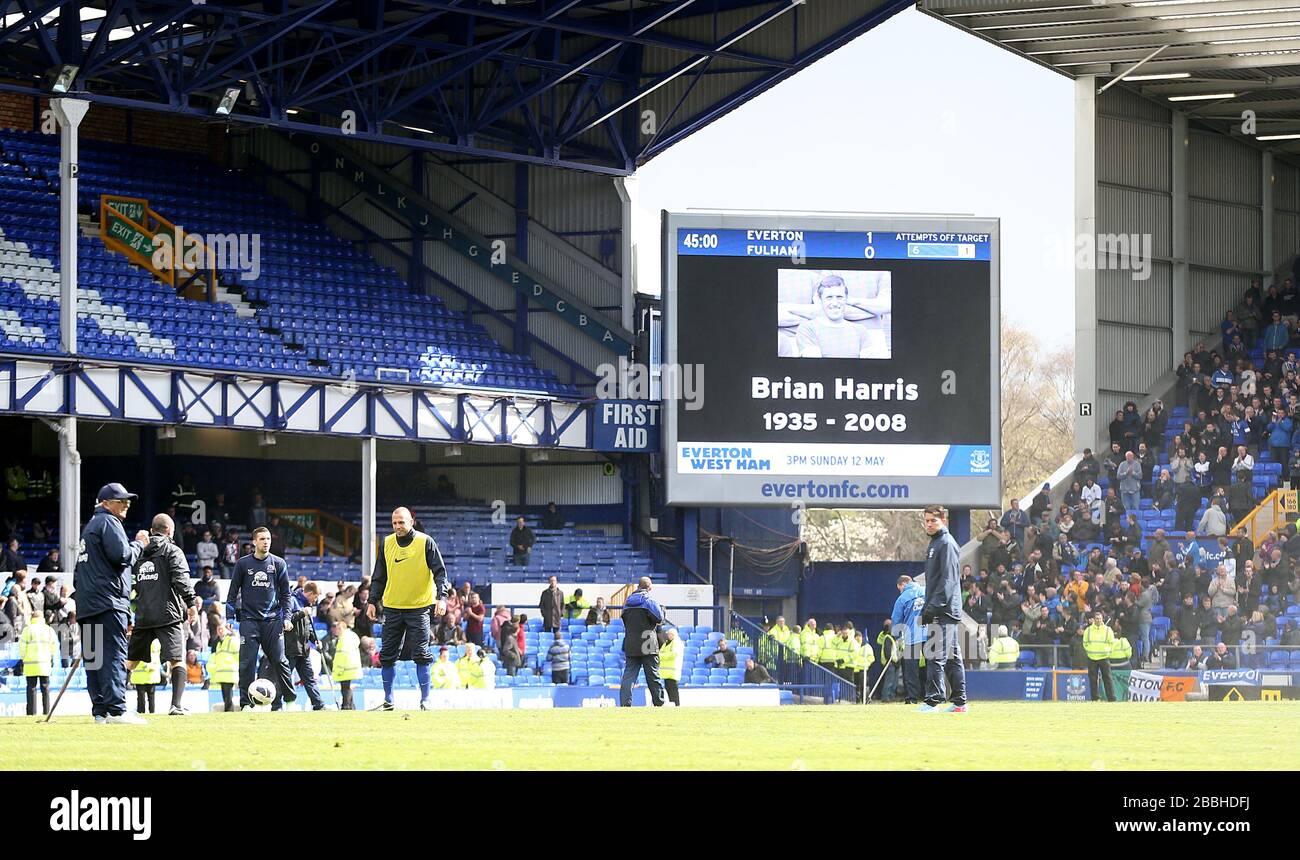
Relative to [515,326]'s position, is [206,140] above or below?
above

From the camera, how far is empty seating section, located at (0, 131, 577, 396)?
36344 mm

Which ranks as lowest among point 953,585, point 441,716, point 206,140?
point 441,716

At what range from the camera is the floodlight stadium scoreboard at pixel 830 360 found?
38438 millimetres

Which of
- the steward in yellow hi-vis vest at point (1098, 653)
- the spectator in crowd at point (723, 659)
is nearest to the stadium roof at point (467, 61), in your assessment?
the spectator in crowd at point (723, 659)

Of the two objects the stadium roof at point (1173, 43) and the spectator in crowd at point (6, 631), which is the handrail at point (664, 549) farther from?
the spectator in crowd at point (6, 631)

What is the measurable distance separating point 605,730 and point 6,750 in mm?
4589

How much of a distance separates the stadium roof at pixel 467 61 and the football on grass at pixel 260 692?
50.6ft

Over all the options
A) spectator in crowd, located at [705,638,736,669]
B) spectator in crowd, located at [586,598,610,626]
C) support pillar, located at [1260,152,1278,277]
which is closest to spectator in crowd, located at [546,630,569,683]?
spectator in crowd, located at [586,598,610,626]

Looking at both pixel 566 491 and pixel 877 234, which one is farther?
pixel 566 491

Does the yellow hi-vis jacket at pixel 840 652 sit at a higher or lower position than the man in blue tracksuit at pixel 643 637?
lower

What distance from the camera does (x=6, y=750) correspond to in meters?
13.0

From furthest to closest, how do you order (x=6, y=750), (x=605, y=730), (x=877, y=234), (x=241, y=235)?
1. (x=241, y=235)
2. (x=877, y=234)
3. (x=605, y=730)
4. (x=6, y=750)

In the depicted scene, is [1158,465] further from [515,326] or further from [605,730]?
[605,730]
